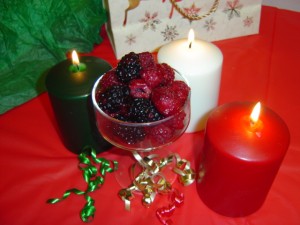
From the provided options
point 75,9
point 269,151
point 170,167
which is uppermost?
point 75,9

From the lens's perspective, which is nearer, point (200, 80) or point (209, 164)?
point (209, 164)

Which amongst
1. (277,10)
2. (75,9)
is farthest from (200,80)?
(277,10)

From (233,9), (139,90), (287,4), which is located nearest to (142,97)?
(139,90)

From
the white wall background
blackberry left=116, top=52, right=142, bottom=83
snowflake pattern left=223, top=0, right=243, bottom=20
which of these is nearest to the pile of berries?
blackberry left=116, top=52, right=142, bottom=83

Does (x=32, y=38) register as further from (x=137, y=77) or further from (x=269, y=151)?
(x=269, y=151)

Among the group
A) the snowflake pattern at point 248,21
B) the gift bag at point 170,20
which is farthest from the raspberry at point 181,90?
the snowflake pattern at point 248,21

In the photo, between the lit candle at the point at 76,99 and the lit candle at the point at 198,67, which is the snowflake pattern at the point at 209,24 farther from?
the lit candle at the point at 76,99

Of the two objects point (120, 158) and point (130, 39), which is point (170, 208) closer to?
point (120, 158)
